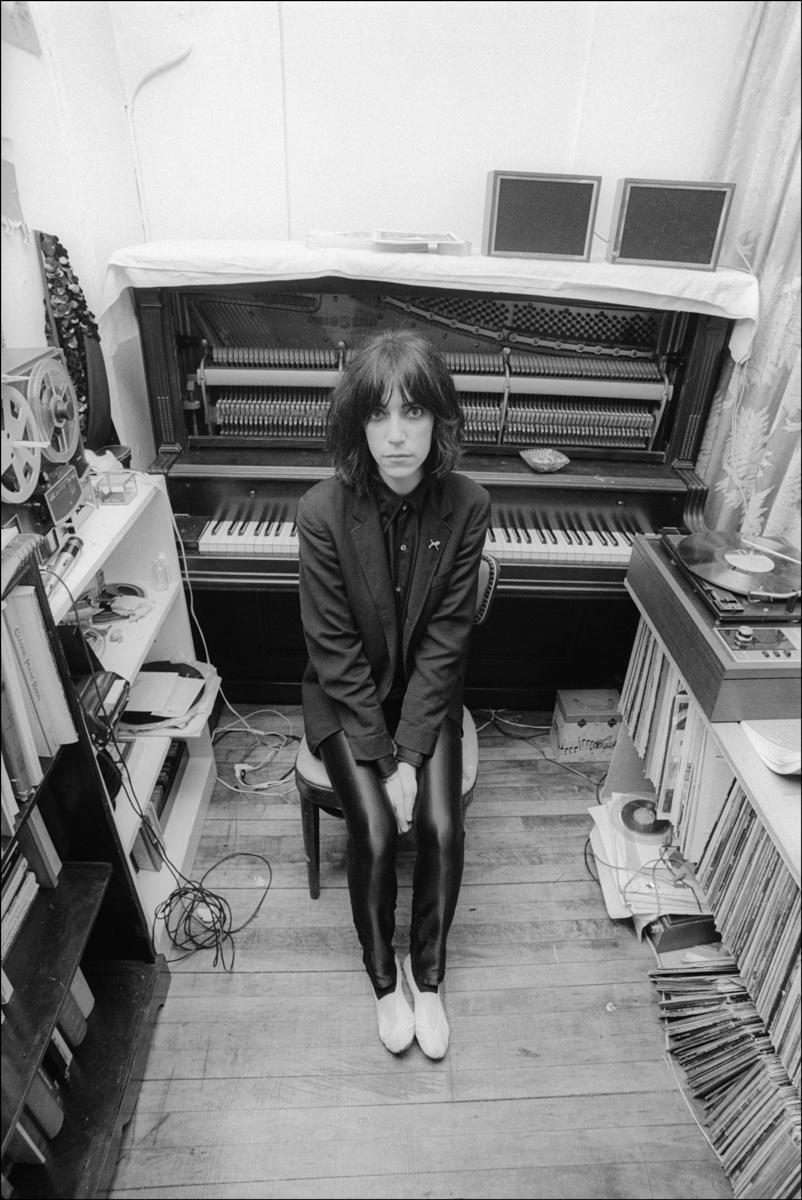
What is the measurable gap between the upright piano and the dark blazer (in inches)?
15.6

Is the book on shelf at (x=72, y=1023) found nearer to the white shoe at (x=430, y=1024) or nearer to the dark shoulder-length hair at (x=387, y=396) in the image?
the white shoe at (x=430, y=1024)

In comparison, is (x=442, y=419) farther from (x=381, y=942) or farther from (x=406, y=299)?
(x=381, y=942)

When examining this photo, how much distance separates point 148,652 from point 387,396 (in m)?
0.98

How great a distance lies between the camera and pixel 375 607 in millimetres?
1588

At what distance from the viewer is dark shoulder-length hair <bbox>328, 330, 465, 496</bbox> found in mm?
1410

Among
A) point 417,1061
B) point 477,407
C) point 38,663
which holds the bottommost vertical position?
point 417,1061

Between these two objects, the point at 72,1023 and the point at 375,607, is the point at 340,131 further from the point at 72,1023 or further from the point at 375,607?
the point at 72,1023

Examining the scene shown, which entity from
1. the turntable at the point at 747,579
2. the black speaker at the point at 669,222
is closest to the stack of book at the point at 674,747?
the turntable at the point at 747,579

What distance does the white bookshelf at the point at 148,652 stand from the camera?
1.61 m

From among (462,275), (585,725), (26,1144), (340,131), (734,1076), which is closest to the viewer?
(26,1144)

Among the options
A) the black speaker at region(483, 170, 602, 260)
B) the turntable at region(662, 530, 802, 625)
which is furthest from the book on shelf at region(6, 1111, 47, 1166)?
the black speaker at region(483, 170, 602, 260)

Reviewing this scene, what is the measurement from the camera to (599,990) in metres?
1.72

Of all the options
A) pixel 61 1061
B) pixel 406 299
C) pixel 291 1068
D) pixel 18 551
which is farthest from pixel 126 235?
pixel 291 1068

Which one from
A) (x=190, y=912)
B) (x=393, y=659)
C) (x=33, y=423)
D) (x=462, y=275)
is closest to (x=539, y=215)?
(x=462, y=275)
